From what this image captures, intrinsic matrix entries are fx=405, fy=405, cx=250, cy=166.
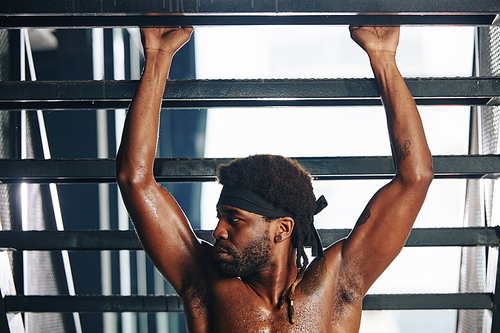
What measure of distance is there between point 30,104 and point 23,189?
740 mm

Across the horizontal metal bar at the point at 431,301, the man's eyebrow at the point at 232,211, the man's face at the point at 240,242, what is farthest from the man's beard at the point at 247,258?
the horizontal metal bar at the point at 431,301

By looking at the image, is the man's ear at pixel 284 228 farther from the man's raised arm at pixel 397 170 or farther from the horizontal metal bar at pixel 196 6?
the horizontal metal bar at pixel 196 6

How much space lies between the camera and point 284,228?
1543mm

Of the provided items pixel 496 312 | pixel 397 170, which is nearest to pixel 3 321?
pixel 397 170

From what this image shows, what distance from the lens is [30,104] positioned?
1545mm

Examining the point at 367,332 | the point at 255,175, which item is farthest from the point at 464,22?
the point at 367,332

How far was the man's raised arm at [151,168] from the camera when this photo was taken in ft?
4.43

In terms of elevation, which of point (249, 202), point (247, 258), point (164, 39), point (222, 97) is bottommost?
point (247, 258)

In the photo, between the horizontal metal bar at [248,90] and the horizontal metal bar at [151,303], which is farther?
the horizontal metal bar at [151,303]

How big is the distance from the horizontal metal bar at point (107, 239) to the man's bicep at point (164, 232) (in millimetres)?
148

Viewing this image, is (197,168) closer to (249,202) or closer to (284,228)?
(249,202)

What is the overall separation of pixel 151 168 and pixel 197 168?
19cm

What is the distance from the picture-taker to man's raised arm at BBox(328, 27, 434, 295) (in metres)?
1.43

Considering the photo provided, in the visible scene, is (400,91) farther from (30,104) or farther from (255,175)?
(30,104)
